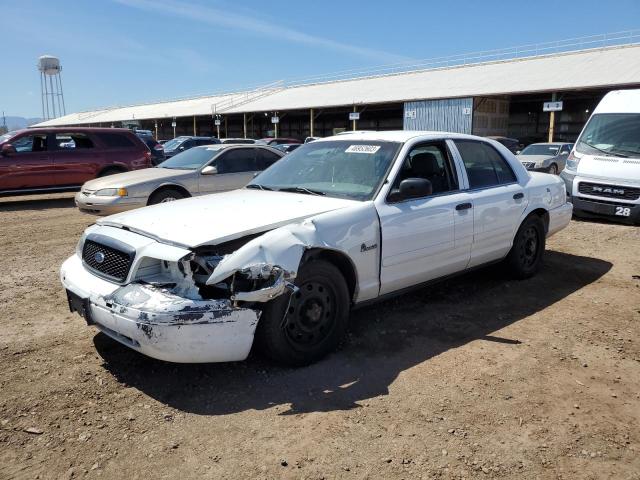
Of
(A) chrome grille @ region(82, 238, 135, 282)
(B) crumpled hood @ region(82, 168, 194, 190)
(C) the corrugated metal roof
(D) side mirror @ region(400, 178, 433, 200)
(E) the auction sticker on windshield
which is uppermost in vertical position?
(C) the corrugated metal roof

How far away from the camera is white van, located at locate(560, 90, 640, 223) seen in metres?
8.20

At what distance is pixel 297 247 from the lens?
11.1 ft

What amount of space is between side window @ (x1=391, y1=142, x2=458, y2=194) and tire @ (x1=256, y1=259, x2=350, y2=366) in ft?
4.27

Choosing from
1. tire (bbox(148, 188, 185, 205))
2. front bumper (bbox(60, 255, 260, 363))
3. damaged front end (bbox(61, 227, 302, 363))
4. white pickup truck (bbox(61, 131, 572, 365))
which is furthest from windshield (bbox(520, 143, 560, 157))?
front bumper (bbox(60, 255, 260, 363))

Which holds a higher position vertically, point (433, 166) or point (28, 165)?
point (433, 166)

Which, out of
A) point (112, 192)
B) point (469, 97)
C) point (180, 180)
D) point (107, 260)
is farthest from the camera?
point (469, 97)

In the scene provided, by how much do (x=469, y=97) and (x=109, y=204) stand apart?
1001 inches

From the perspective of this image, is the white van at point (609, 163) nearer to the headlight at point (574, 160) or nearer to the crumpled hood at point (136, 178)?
the headlight at point (574, 160)

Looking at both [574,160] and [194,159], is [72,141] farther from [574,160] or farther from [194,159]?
[574,160]

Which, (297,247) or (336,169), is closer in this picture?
(297,247)

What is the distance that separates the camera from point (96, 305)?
3.40m

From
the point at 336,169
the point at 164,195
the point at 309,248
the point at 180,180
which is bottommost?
the point at 164,195

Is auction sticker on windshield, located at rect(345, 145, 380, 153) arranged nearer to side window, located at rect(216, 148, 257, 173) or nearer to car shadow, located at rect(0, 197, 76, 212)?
side window, located at rect(216, 148, 257, 173)

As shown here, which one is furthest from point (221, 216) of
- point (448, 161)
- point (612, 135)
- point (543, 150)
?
point (543, 150)
